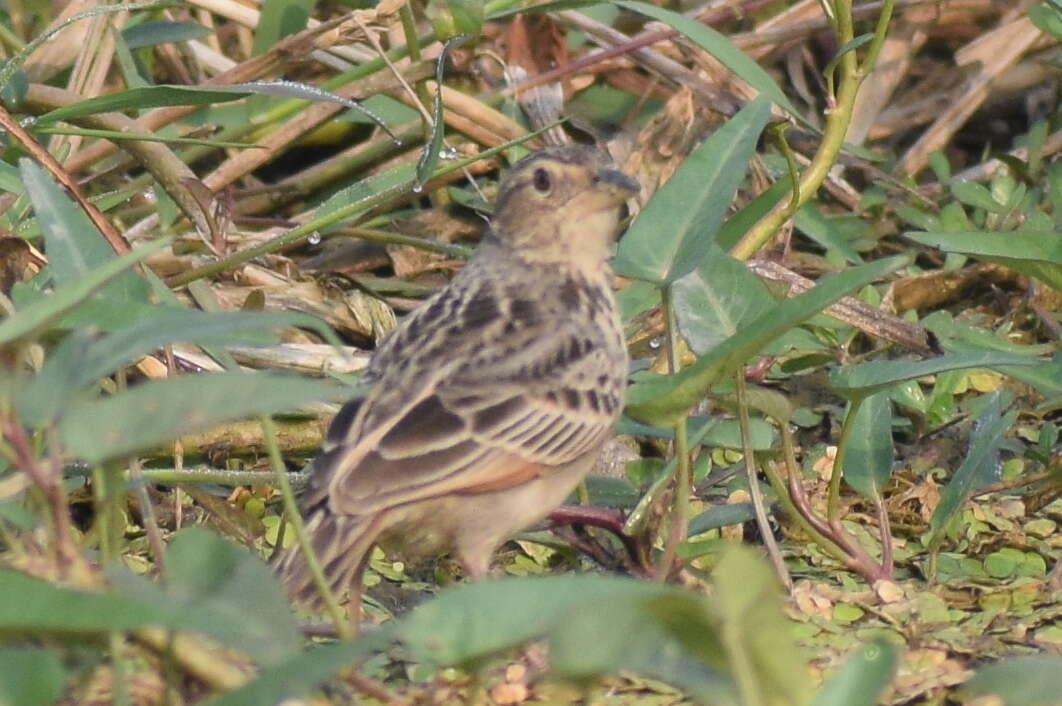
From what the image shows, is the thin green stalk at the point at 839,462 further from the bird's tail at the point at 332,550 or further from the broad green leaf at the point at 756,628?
the broad green leaf at the point at 756,628

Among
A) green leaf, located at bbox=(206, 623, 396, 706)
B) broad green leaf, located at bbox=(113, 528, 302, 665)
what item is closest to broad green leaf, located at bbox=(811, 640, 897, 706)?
green leaf, located at bbox=(206, 623, 396, 706)

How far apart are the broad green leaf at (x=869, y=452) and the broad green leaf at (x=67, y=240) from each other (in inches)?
68.5

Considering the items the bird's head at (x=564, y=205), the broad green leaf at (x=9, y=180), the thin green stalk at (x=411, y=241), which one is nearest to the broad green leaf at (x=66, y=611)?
the bird's head at (x=564, y=205)

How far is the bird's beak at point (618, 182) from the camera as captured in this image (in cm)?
458

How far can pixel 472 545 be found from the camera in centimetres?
402

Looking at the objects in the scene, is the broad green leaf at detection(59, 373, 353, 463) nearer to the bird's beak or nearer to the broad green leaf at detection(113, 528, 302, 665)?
the broad green leaf at detection(113, 528, 302, 665)

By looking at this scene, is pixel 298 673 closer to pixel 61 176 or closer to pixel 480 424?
pixel 480 424

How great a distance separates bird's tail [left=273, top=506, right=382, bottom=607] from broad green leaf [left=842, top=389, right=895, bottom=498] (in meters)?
1.29

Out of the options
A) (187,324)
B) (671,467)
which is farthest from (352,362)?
(187,324)

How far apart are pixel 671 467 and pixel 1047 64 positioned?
3.19 metres

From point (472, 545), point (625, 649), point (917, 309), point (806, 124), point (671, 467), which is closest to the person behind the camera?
point (625, 649)

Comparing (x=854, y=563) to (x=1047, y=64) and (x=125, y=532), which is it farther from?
(x=1047, y=64)

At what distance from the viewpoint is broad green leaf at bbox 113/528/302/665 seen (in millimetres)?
2588

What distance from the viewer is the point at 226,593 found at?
2.71 meters
